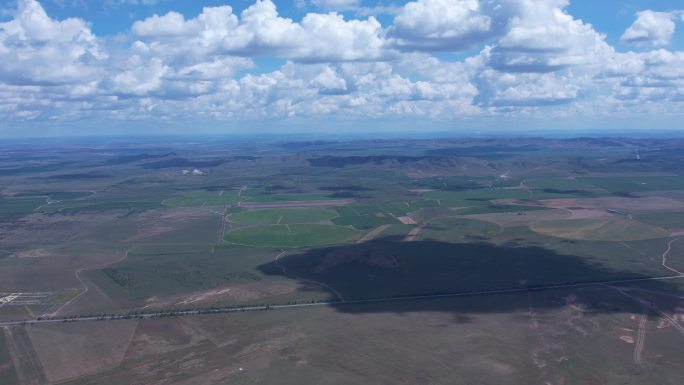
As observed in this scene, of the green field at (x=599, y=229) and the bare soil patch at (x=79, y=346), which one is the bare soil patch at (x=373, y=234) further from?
the bare soil patch at (x=79, y=346)

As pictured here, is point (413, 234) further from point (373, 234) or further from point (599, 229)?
point (599, 229)

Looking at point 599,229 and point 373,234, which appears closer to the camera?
point 599,229

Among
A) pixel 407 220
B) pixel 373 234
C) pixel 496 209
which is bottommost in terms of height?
pixel 373 234

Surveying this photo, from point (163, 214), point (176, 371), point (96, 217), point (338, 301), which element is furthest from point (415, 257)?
point (96, 217)

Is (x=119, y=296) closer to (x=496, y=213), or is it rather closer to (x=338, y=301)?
(x=338, y=301)

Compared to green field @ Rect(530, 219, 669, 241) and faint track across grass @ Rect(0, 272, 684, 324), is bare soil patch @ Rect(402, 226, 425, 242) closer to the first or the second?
green field @ Rect(530, 219, 669, 241)

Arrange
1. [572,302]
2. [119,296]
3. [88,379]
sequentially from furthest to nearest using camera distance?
[119,296] → [572,302] → [88,379]

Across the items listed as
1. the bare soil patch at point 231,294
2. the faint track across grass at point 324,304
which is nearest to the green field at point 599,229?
the faint track across grass at point 324,304

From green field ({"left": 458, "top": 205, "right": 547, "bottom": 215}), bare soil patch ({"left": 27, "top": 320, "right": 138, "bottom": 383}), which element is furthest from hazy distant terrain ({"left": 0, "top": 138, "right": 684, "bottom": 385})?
green field ({"left": 458, "top": 205, "right": 547, "bottom": 215})

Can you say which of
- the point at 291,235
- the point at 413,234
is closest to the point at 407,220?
the point at 413,234
